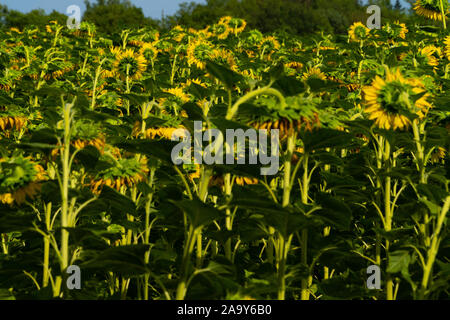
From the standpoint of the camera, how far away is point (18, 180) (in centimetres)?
211

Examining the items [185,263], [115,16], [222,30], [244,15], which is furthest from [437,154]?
[244,15]

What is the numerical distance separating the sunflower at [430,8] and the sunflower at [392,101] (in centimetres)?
293

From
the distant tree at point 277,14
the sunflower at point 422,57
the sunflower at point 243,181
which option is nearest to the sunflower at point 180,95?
the sunflower at point 243,181

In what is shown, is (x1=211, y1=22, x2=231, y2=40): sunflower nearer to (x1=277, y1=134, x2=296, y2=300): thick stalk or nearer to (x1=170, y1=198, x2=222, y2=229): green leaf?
(x1=277, y1=134, x2=296, y2=300): thick stalk

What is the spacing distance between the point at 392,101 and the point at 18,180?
1595 mm

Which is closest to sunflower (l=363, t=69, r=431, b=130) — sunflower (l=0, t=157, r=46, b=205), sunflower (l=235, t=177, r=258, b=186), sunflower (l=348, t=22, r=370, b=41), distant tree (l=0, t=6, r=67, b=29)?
sunflower (l=235, t=177, r=258, b=186)

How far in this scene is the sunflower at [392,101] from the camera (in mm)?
2355

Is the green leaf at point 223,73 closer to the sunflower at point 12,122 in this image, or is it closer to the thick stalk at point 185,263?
the thick stalk at point 185,263

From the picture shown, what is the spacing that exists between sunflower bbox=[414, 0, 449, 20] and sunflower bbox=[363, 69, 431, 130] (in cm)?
293
